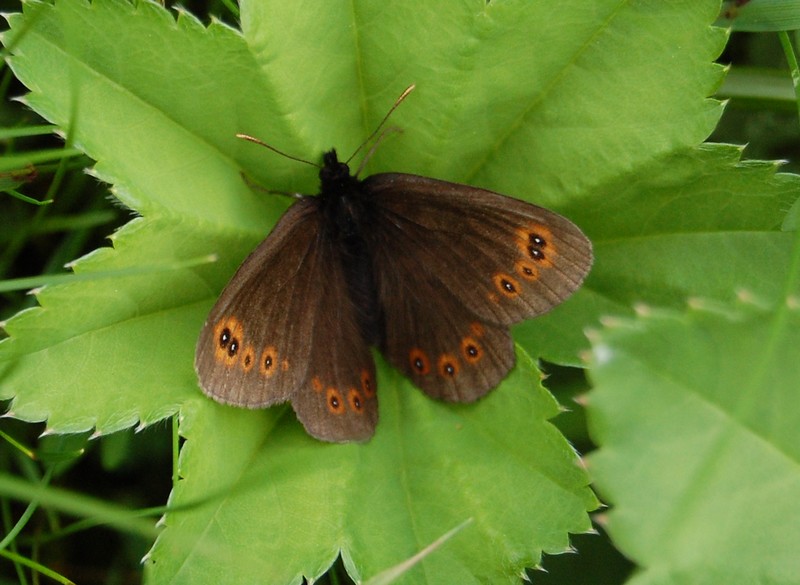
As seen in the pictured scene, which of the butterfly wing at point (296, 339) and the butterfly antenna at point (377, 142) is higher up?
the butterfly antenna at point (377, 142)

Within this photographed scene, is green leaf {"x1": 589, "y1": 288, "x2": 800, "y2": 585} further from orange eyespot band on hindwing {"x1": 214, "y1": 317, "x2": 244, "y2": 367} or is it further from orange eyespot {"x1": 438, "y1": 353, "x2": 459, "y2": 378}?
orange eyespot band on hindwing {"x1": 214, "y1": 317, "x2": 244, "y2": 367}

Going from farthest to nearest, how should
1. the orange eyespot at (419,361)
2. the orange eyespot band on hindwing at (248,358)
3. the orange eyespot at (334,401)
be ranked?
the orange eyespot at (419,361), the orange eyespot at (334,401), the orange eyespot band on hindwing at (248,358)

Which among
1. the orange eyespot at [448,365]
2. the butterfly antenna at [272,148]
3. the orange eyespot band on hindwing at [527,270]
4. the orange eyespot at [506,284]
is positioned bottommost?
the orange eyespot at [448,365]

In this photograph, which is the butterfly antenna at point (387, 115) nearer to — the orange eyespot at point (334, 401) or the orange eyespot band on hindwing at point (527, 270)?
the orange eyespot band on hindwing at point (527, 270)

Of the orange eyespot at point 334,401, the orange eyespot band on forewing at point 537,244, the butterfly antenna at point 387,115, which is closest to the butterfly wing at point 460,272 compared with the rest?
the orange eyespot band on forewing at point 537,244

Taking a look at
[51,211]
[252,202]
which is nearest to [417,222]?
[252,202]

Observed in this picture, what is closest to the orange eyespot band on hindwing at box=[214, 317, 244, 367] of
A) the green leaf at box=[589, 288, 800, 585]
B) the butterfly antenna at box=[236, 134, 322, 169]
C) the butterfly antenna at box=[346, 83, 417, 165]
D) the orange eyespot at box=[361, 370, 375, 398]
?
the orange eyespot at box=[361, 370, 375, 398]

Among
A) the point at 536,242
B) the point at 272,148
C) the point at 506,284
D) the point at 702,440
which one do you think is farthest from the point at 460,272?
the point at 702,440
